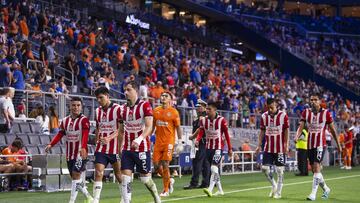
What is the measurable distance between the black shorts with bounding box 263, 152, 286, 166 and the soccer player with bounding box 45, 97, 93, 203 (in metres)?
4.56

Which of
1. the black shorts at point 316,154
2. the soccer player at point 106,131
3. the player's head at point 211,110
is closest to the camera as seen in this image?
the soccer player at point 106,131

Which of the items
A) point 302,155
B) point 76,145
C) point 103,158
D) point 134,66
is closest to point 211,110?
point 76,145

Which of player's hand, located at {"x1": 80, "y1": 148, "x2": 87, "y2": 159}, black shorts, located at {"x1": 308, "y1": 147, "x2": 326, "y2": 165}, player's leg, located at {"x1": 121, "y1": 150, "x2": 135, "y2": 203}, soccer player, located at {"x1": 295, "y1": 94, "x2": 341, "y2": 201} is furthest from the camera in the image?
A: black shorts, located at {"x1": 308, "y1": 147, "x2": 326, "y2": 165}

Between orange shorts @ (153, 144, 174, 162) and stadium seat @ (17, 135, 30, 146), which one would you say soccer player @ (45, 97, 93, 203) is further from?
stadium seat @ (17, 135, 30, 146)

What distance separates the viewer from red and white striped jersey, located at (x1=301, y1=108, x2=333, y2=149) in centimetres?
1714

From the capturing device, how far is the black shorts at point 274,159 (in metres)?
17.3

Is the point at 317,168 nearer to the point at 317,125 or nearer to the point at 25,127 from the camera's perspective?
the point at 317,125

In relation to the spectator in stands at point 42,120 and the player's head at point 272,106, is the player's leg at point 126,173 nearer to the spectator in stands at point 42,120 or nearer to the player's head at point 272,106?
the player's head at point 272,106

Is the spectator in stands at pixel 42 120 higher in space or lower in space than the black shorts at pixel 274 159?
higher

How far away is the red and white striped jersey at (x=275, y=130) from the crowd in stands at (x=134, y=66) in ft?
20.4

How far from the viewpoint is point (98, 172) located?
44.2 ft

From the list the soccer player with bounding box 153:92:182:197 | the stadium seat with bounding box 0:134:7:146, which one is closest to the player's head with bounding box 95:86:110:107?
the soccer player with bounding box 153:92:182:197

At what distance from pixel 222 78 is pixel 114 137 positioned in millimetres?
27577

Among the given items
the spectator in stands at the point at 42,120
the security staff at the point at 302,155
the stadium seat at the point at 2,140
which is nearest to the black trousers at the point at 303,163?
the security staff at the point at 302,155
